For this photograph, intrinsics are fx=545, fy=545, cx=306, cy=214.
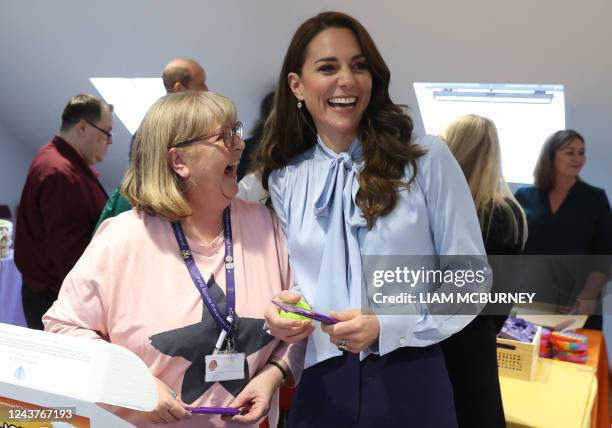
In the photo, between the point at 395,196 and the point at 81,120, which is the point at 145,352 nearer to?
the point at 395,196

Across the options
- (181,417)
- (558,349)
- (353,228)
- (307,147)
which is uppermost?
(307,147)

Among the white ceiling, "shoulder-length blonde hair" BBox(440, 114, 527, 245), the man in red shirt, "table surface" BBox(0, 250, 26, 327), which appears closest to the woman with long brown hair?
"shoulder-length blonde hair" BBox(440, 114, 527, 245)

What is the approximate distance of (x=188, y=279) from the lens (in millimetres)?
1419

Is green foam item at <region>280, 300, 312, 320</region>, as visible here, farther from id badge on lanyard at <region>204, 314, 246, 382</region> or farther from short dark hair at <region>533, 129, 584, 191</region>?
short dark hair at <region>533, 129, 584, 191</region>

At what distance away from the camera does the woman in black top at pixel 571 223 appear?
3281mm

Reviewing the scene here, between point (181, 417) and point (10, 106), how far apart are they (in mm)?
5656

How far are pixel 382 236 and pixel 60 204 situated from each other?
6.89ft

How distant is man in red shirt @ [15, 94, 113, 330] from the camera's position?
2.83 metres

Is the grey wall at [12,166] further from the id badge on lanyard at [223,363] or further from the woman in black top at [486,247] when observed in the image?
the id badge on lanyard at [223,363]

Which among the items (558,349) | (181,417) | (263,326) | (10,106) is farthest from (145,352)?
(10,106)

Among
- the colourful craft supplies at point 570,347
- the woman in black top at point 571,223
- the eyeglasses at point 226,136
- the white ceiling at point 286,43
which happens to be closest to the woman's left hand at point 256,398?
the eyeglasses at point 226,136

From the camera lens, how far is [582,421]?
1.99 m

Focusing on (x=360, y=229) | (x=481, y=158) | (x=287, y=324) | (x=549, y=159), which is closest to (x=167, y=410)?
(x=287, y=324)

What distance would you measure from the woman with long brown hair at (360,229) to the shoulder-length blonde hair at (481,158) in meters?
0.75
